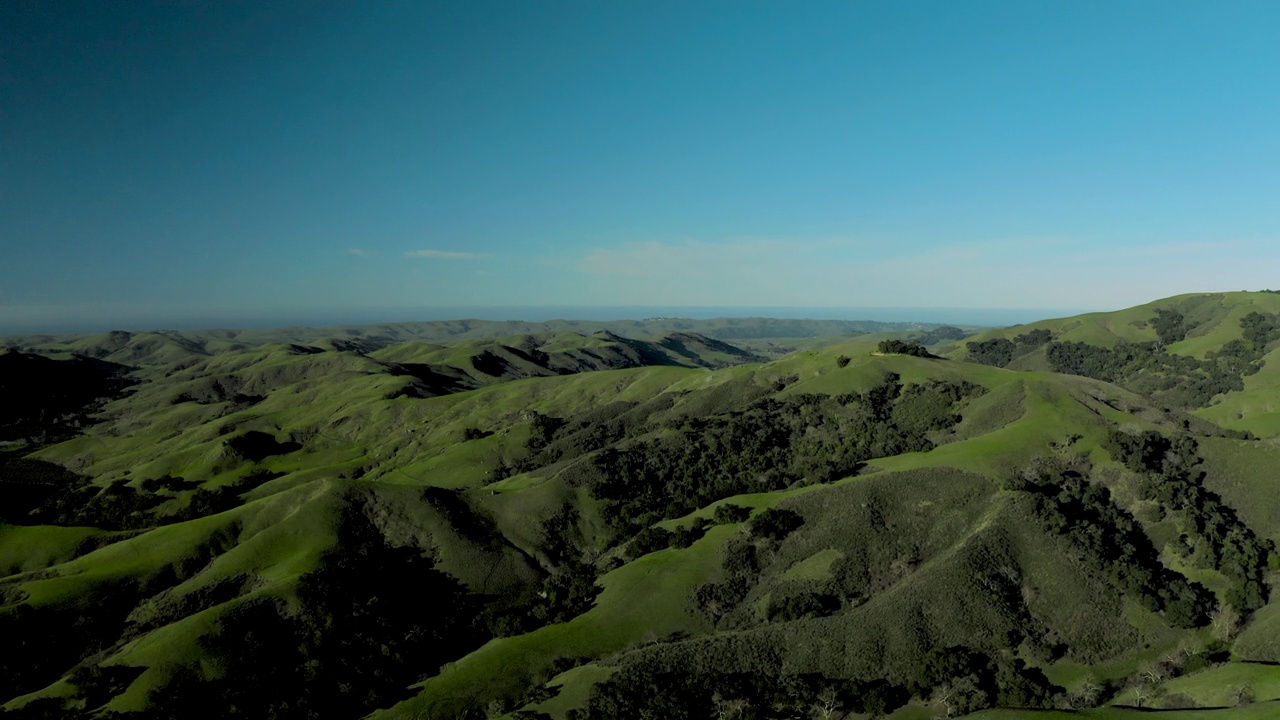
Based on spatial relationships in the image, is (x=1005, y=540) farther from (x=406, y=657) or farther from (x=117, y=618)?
(x=117, y=618)

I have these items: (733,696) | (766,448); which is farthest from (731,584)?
(766,448)

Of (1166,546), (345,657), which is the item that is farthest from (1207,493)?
(345,657)

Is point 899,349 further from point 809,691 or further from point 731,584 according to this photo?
point 809,691

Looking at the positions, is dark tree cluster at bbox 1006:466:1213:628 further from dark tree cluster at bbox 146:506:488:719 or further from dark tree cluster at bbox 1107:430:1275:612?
dark tree cluster at bbox 146:506:488:719

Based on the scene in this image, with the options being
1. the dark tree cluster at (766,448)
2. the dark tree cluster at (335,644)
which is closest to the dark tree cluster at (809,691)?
the dark tree cluster at (335,644)

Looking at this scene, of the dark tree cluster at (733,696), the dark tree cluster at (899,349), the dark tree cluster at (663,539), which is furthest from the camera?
the dark tree cluster at (899,349)

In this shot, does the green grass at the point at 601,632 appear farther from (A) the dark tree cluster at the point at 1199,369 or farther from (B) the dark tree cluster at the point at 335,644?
(A) the dark tree cluster at the point at 1199,369
